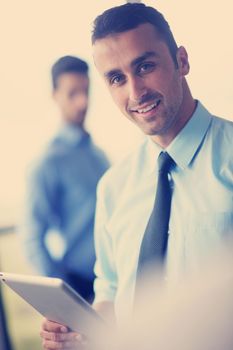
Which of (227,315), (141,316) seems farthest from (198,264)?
(141,316)

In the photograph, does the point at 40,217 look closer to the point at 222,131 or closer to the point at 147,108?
the point at 147,108

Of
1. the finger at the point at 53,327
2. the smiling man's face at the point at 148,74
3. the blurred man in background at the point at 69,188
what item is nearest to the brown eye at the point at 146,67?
the smiling man's face at the point at 148,74

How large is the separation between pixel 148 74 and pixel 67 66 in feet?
1.02

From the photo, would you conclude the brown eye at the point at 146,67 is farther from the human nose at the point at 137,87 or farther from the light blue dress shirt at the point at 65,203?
the light blue dress shirt at the point at 65,203

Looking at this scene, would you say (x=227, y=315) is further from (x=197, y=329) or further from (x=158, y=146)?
(x=158, y=146)

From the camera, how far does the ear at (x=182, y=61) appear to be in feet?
4.24

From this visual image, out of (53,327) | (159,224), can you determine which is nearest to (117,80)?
(159,224)

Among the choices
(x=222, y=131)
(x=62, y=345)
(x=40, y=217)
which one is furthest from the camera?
(x=40, y=217)

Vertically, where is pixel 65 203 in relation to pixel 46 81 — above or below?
below

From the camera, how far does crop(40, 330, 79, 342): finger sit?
1482 mm

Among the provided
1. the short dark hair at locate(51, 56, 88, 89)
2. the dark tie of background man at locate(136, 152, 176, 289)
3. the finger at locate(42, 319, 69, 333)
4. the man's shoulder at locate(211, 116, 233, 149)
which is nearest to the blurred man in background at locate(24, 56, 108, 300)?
the short dark hair at locate(51, 56, 88, 89)

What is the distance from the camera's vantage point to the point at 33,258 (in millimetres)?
1638

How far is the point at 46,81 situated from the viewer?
1567mm

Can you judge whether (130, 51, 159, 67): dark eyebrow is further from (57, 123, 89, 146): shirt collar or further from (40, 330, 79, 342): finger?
(40, 330, 79, 342): finger
